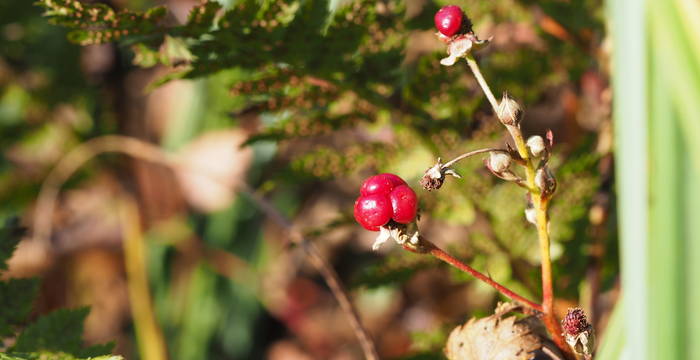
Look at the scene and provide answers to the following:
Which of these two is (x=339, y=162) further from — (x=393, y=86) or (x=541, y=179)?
(x=541, y=179)

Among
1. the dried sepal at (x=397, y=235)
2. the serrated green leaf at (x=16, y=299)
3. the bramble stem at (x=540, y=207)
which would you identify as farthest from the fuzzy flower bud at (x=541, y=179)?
the serrated green leaf at (x=16, y=299)

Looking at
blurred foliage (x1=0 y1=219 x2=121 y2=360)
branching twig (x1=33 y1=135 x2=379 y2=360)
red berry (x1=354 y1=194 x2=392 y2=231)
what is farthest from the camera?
branching twig (x1=33 y1=135 x2=379 y2=360)

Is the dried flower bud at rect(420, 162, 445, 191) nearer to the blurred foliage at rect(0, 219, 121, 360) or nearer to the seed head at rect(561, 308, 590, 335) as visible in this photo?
the seed head at rect(561, 308, 590, 335)

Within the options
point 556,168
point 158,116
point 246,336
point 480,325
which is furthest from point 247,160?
point 480,325

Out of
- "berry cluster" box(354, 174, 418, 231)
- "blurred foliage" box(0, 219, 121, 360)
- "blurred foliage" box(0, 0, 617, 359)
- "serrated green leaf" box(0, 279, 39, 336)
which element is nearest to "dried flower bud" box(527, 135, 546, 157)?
"berry cluster" box(354, 174, 418, 231)

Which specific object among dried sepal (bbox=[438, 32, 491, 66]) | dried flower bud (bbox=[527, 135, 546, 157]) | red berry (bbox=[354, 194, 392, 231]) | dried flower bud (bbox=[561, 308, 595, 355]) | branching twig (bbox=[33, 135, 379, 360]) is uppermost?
dried sepal (bbox=[438, 32, 491, 66])

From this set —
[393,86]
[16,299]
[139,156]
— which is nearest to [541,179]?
[393,86]
